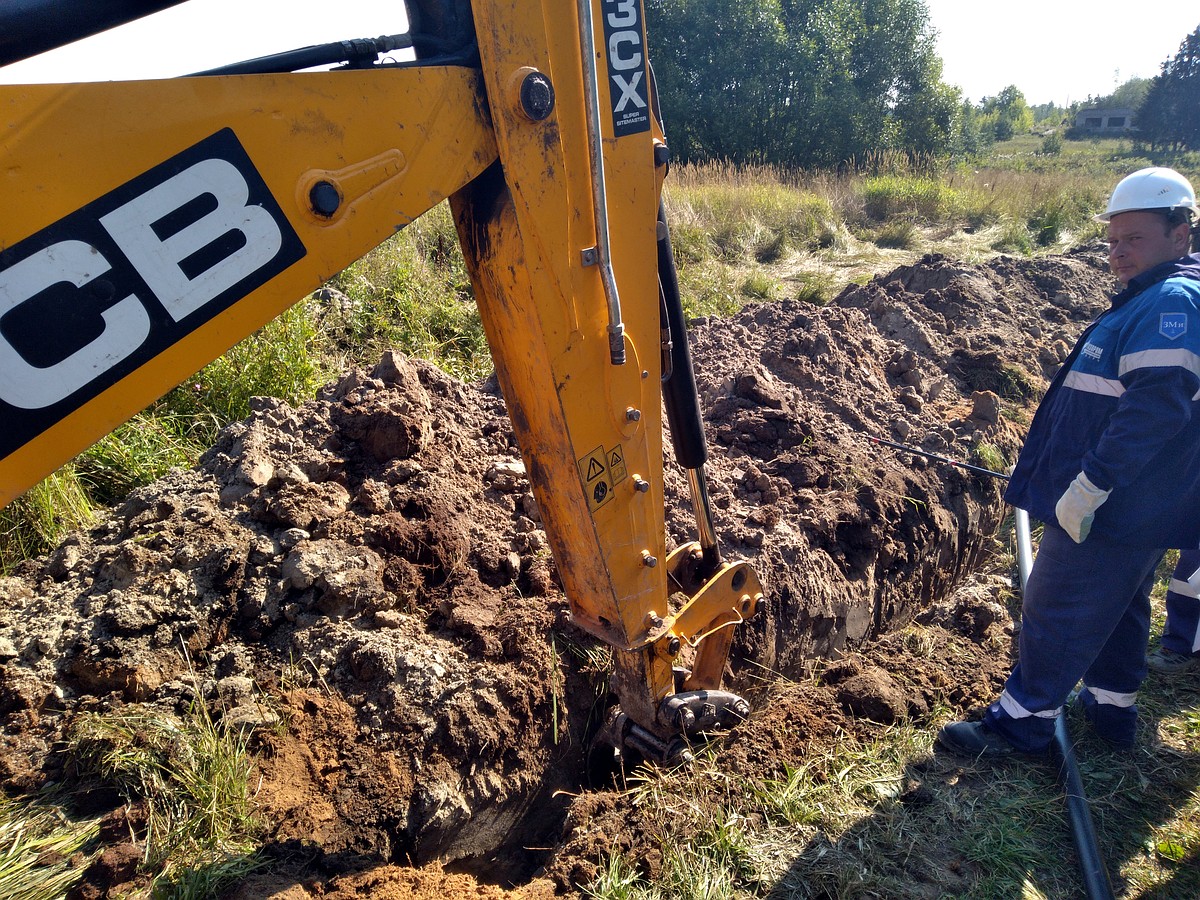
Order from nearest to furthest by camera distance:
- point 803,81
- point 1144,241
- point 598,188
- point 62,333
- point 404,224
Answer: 1. point 62,333
2. point 404,224
3. point 598,188
4. point 1144,241
5. point 803,81

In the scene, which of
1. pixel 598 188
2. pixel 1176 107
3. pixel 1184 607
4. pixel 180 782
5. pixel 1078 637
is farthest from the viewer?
pixel 1176 107

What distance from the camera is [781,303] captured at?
691cm

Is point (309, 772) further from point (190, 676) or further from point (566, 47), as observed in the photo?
point (566, 47)

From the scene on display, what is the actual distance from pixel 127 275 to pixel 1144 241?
360cm

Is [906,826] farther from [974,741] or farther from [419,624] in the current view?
[419,624]

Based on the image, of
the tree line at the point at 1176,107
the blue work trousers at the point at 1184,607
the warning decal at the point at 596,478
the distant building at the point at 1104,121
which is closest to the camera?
the warning decal at the point at 596,478

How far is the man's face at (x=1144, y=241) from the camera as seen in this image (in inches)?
125

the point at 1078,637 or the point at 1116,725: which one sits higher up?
the point at 1078,637

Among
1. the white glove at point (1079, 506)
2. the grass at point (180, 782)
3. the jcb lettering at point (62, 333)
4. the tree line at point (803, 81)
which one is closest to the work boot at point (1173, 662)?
the white glove at point (1079, 506)

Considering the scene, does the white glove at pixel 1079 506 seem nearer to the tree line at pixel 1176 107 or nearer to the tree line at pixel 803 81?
the tree line at pixel 803 81

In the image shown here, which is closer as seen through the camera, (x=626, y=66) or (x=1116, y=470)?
(x=626, y=66)

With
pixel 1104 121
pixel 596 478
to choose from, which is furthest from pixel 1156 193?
pixel 1104 121

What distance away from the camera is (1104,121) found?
43750mm

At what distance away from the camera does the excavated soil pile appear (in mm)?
2836
